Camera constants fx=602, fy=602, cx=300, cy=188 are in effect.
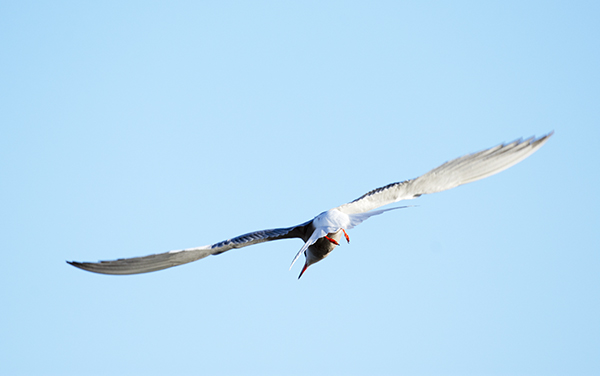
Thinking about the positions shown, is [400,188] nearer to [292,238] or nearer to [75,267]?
[292,238]

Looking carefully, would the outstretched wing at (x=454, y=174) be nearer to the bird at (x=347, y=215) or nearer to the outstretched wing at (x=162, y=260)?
the bird at (x=347, y=215)

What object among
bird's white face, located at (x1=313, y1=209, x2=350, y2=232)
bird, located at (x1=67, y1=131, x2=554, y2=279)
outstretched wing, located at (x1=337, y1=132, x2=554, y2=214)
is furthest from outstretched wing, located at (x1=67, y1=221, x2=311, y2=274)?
outstretched wing, located at (x1=337, y1=132, x2=554, y2=214)

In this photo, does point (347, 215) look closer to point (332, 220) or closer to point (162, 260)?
point (332, 220)

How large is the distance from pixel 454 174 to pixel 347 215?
3313mm

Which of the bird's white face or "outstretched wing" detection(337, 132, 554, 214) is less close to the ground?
"outstretched wing" detection(337, 132, 554, 214)

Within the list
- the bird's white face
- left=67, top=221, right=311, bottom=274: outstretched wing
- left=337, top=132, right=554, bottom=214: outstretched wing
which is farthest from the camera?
left=337, top=132, right=554, bottom=214: outstretched wing

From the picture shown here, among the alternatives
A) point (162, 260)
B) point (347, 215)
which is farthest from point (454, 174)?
point (162, 260)

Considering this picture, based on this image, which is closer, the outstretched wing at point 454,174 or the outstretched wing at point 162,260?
the outstretched wing at point 162,260

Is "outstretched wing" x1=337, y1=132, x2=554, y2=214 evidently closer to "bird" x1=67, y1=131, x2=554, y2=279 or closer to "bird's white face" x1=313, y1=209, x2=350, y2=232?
"bird" x1=67, y1=131, x2=554, y2=279

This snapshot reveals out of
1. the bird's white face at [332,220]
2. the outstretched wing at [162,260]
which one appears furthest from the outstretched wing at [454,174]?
the outstretched wing at [162,260]

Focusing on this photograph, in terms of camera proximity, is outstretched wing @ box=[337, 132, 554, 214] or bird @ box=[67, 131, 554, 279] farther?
outstretched wing @ box=[337, 132, 554, 214]

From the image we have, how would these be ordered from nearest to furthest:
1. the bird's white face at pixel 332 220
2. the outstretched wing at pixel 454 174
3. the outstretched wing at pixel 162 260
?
the outstretched wing at pixel 162 260 < the bird's white face at pixel 332 220 < the outstretched wing at pixel 454 174

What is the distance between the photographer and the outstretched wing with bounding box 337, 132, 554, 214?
14.0 meters

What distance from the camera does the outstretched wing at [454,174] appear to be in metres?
14.0
